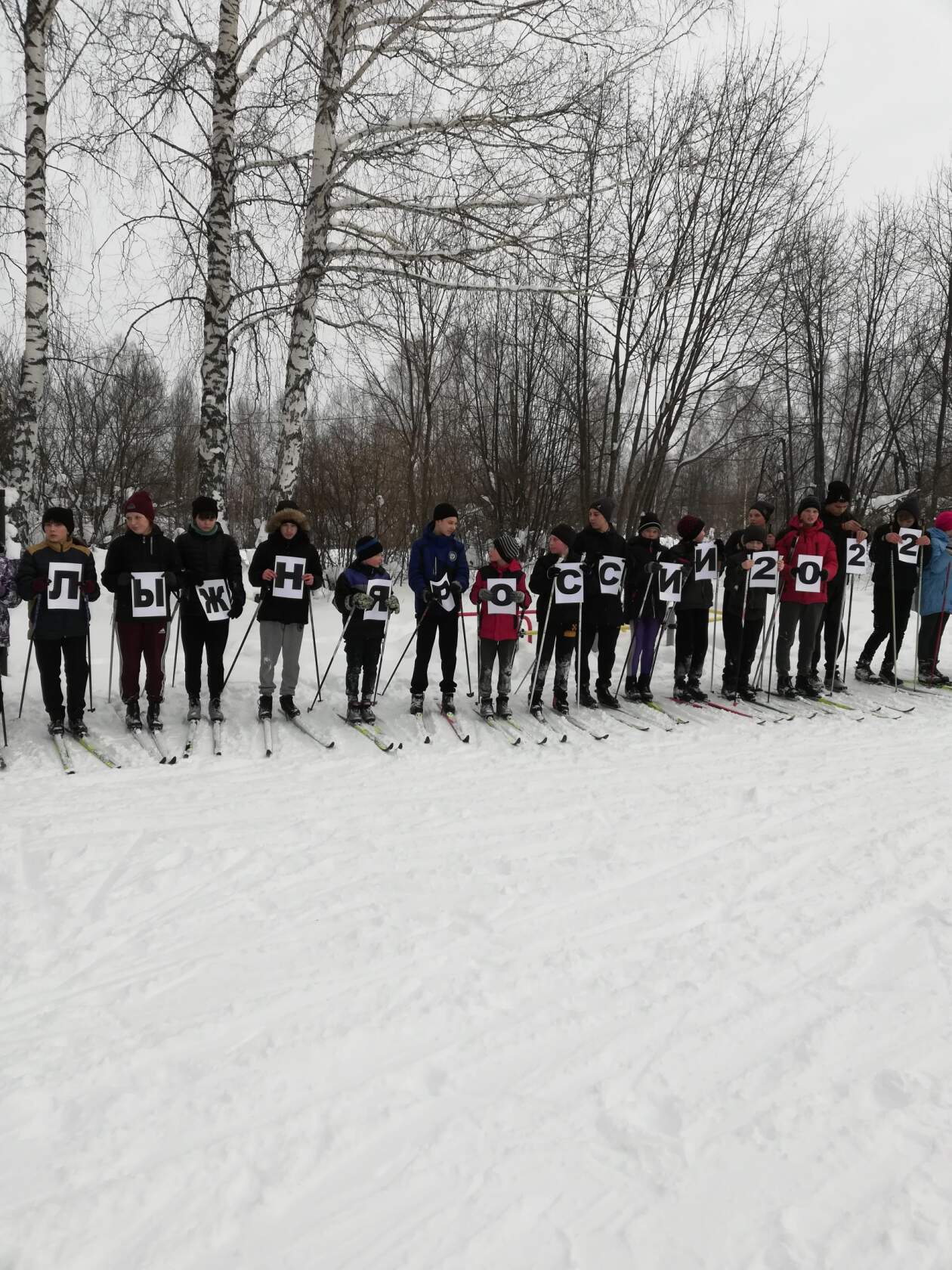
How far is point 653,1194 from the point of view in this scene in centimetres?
213

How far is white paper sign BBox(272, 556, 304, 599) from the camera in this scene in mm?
6598

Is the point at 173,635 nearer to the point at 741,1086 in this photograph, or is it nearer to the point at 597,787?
the point at 597,787

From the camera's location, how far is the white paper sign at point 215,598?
20.9 feet

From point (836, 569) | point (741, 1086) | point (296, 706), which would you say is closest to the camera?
point (741, 1086)

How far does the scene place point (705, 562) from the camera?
25.4ft

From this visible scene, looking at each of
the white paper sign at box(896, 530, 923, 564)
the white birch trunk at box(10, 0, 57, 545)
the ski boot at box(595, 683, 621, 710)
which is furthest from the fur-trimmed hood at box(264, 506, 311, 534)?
the white paper sign at box(896, 530, 923, 564)

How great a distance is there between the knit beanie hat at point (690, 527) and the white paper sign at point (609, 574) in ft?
2.86

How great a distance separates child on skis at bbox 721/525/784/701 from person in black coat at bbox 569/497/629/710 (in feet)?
4.86

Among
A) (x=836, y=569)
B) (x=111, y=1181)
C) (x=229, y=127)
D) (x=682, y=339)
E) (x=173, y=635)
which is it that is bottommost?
(x=111, y=1181)

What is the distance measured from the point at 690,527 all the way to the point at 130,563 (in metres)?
5.34

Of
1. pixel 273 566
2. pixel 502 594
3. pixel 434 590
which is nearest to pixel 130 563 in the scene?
pixel 273 566

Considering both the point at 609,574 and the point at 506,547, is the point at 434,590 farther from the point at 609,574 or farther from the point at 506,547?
the point at 609,574

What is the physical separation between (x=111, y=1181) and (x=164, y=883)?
182 centimetres

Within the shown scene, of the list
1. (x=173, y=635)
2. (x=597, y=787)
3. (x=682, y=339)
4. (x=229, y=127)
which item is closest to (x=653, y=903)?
(x=597, y=787)
